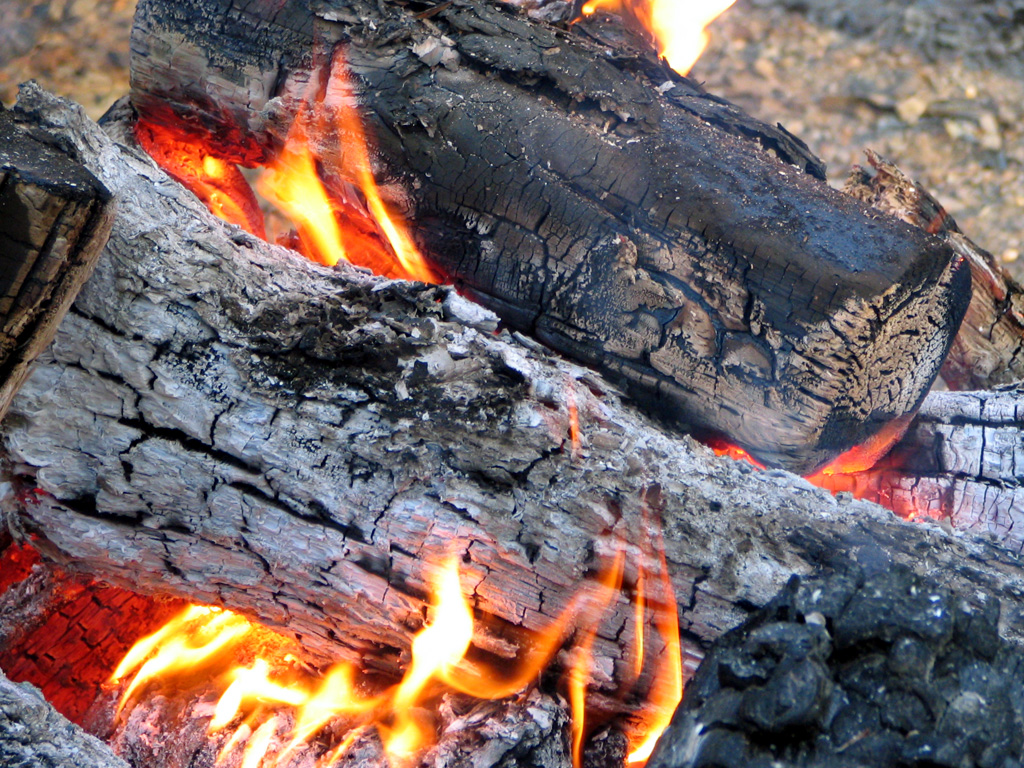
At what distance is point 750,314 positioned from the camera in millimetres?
1695

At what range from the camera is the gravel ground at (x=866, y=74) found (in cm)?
428

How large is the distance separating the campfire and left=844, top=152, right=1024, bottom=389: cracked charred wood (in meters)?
0.53

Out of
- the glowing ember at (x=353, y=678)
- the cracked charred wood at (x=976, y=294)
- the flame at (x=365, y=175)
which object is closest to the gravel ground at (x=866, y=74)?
the cracked charred wood at (x=976, y=294)

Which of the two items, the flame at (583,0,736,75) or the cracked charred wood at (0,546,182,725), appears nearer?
A: the cracked charred wood at (0,546,182,725)

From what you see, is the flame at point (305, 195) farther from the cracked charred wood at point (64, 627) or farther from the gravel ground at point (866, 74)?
the gravel ground at point (866, 74)

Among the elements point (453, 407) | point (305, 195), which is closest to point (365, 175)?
point (305, 195)

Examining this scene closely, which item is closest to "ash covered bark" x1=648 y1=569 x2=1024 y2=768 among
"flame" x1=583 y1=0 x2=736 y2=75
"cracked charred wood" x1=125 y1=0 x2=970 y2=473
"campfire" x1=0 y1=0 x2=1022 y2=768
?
"campfire" x1=0 y1=0 x2=1022 y2=768

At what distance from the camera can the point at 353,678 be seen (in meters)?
1.79

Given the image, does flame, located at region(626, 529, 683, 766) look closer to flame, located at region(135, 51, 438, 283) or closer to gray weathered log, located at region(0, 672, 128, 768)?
gray weathered log, located at region(0, 672, 128, 768)

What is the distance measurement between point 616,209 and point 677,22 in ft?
3.80

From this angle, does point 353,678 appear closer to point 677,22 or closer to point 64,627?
point 64,627

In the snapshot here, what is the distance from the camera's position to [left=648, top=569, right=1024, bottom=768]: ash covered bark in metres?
0.99

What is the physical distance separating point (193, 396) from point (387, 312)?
415mm

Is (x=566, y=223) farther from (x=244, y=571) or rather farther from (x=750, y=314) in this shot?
(x=244, y=571)
